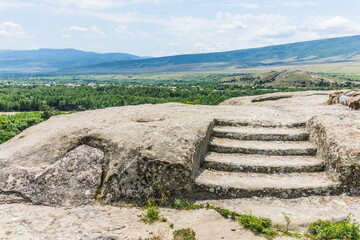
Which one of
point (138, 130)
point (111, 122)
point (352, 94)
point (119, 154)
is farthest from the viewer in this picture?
point (352, 94)

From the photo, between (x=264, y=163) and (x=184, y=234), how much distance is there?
4.59m

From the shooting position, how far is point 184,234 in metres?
7.59

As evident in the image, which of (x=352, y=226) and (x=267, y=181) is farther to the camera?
(x=267, y=181)

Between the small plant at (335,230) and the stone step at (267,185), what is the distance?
5.30 feet

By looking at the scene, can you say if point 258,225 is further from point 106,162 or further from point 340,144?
→ point 106,162

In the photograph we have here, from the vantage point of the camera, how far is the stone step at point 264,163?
10523 mm

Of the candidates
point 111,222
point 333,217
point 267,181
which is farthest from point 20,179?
point 333,217

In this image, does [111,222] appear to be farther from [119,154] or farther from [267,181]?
[267,181]

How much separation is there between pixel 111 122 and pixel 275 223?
8.35m

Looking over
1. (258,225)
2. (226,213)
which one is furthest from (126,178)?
(258,225)

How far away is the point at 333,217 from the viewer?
819 centimetres

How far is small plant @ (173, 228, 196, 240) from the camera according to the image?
292 inches

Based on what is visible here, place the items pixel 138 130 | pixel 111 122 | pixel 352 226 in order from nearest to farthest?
pixel 352 226 < pixel 138 130 < pixel 111 122

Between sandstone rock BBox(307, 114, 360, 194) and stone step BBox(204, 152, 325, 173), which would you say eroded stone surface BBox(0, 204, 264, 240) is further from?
sandstone rock BBox(307, 114, 360, 194)
